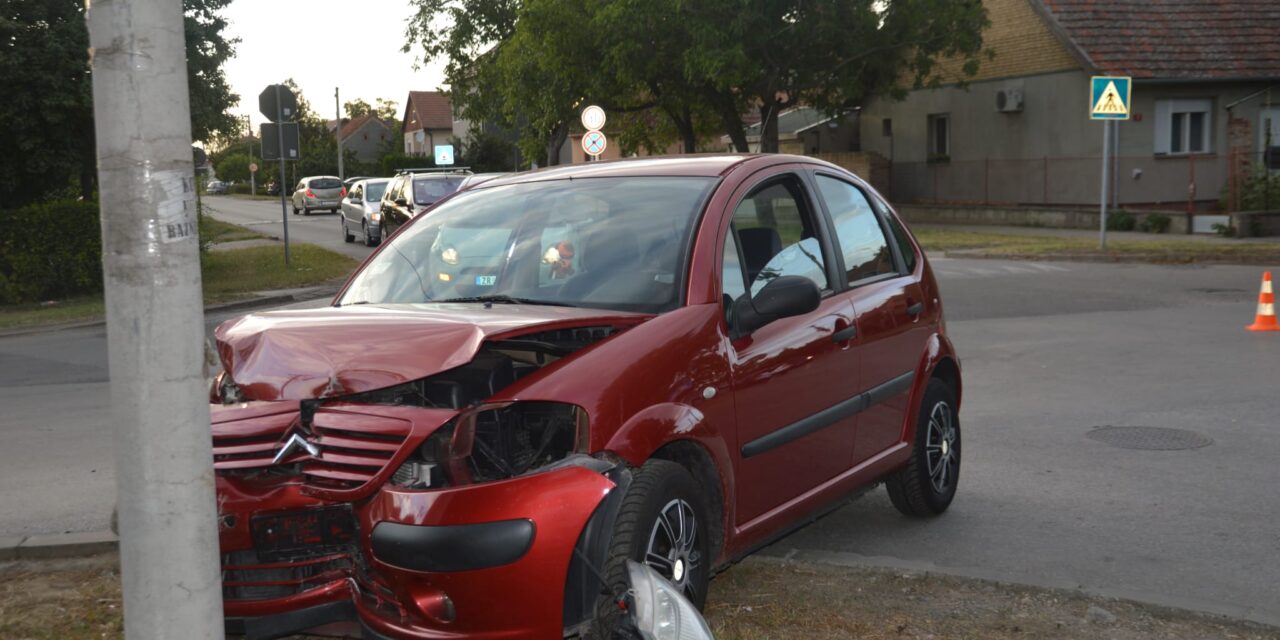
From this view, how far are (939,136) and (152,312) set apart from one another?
3825 cm

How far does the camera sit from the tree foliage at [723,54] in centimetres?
3206

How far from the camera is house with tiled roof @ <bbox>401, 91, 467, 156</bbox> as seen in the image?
11500 centimetres

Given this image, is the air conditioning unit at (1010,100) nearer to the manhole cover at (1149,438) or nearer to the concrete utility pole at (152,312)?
the manhole cover at (1149,438)

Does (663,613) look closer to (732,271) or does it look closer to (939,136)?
(732,271)

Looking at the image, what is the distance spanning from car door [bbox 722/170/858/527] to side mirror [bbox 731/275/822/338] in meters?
0.06

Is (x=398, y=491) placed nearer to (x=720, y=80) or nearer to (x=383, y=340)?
(x=383, y=340)

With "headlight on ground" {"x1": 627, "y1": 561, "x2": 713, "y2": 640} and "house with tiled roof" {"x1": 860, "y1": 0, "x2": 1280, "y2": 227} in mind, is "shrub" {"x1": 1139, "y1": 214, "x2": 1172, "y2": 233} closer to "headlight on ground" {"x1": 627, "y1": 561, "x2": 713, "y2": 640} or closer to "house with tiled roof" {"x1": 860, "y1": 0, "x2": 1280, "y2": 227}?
"house with tiled roof" {"x1": 860, "y1": 0, "x2": 1280, "y2": 227}

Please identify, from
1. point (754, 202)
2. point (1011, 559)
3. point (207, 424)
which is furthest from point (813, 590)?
point (207, 424)

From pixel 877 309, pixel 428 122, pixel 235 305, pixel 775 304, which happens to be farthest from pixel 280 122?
pixel 428 122

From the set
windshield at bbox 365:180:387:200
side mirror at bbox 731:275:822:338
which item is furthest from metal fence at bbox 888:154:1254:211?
side mirror at bbox 731:275:822:338

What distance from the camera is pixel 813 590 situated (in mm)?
5254

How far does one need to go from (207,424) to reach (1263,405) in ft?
27.5

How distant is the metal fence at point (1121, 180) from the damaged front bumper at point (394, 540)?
92.3 ft

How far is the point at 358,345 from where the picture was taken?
418 centimetres
